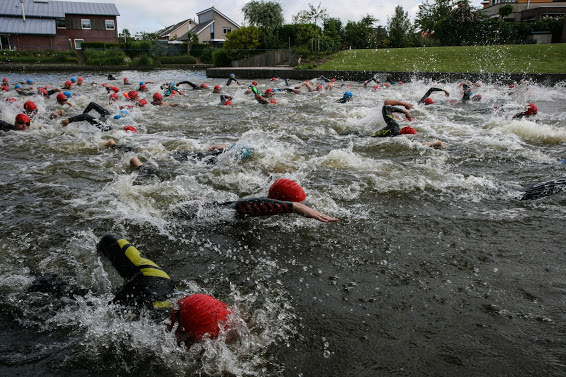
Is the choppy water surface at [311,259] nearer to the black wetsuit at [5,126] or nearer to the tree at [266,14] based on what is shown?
the black wetsuit at [5,126]

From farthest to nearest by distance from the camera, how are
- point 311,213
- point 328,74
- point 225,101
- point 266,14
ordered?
point 266,14
point 328,74
point 225,101
point 311,213

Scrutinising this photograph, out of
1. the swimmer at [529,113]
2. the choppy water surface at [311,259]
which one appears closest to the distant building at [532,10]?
the swimmer at [529,113]

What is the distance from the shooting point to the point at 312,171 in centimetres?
640

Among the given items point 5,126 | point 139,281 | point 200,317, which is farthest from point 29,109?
point 200,317

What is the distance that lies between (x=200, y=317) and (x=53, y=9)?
186 ft

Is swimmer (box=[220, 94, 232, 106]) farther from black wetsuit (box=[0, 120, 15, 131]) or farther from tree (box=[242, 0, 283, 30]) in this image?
tree (box=[242, 0, 283, 30])

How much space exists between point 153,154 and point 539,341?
6.78m

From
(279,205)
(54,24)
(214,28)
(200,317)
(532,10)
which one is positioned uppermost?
(214,28)

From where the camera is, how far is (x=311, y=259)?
376cm

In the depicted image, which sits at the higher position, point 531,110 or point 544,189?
point 531,110

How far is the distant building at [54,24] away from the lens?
43.3 m

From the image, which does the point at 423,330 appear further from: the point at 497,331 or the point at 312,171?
the point at 312,171

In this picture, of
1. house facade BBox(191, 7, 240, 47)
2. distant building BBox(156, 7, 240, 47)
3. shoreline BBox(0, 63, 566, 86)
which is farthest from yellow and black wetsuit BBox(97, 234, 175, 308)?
house facade BBox(191, 7, 240, 47)

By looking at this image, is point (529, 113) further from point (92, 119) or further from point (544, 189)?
point (92, 119)
